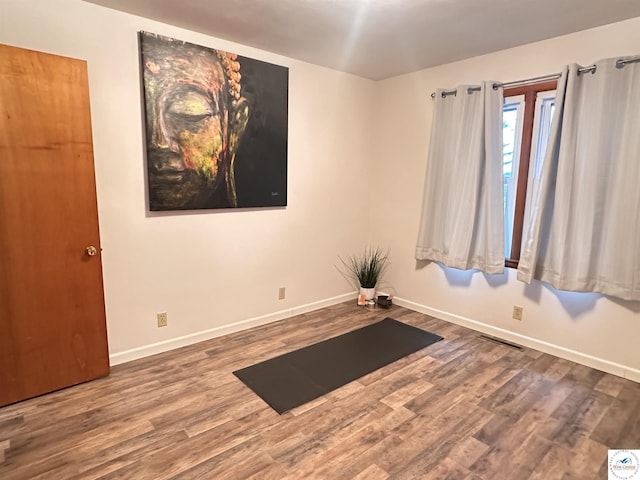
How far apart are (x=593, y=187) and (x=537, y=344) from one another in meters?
1.40

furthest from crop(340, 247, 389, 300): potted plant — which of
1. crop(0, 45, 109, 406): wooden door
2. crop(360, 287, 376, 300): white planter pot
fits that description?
crop(0, 45, 109, 406): wooden door

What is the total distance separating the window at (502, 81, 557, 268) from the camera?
119 inches

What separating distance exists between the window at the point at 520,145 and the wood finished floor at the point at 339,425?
3.82ft

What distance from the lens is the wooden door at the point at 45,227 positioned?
211cm

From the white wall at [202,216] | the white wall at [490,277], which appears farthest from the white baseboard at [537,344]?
the white wall at [202,216]

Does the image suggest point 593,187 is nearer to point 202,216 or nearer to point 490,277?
point 490,277

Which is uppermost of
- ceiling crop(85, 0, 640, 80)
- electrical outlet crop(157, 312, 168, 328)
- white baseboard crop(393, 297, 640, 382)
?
ceiling crop(85, 0, 640, 80)

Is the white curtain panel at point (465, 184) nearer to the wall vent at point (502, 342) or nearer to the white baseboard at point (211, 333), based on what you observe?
the wall vent at point (502, 342)

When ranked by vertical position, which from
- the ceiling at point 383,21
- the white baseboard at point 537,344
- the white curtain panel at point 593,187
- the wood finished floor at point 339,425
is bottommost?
the wood finished floor at point 339,425

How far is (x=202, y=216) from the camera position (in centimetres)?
305

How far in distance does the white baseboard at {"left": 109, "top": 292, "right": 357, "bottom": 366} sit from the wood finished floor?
0.11m

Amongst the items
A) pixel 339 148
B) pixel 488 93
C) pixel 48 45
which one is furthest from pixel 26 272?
pixel 488 93

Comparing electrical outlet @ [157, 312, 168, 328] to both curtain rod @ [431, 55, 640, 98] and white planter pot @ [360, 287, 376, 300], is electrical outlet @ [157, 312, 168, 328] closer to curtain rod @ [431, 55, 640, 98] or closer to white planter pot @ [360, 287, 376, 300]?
white planter pot @ [360, 287, 376, 300]

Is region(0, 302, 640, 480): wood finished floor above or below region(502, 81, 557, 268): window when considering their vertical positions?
below
